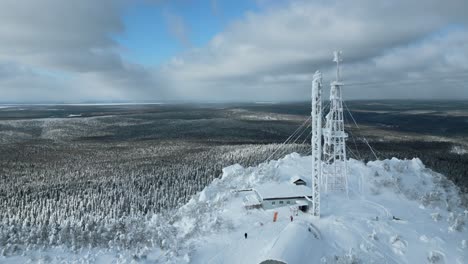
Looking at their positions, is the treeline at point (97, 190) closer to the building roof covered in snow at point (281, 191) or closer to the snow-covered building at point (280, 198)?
the snow-covered building at point (280, 198)

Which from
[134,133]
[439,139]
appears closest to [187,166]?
[134,133]

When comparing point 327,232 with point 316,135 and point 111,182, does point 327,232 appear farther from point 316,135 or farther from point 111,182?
point 111,182

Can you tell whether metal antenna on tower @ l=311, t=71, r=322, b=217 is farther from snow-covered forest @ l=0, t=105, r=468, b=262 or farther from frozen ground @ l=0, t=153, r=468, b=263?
snow-covered forest @ l=0, t=105, r=468, b=262

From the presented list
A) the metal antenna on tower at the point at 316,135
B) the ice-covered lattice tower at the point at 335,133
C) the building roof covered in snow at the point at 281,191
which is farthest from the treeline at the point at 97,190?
the ice-covered lattice tower at the point at 335,133

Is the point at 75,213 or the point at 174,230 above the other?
the point at 174,230

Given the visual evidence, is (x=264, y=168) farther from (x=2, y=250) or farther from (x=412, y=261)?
(x=2, y=250)

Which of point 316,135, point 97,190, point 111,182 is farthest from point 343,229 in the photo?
point 111,182
